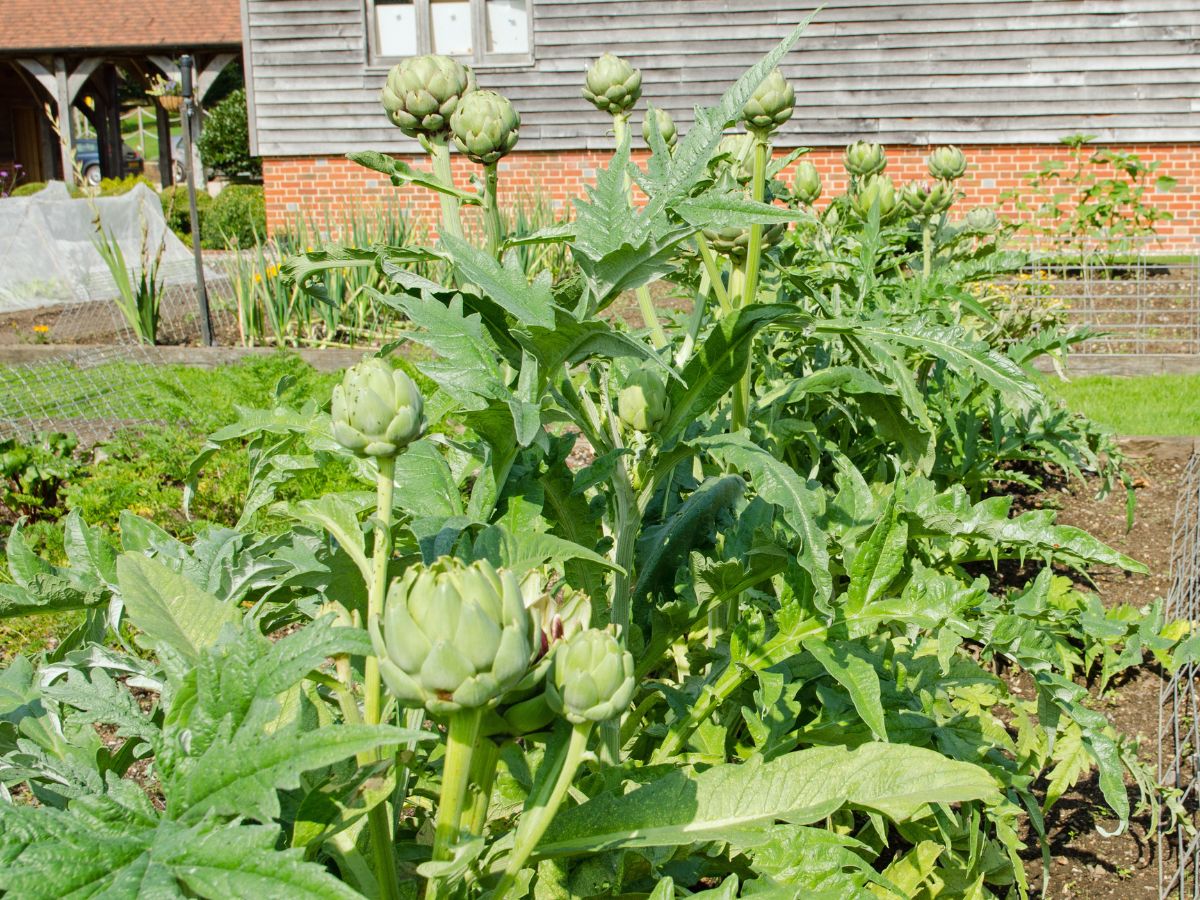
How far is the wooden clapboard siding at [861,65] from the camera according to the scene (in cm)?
1096

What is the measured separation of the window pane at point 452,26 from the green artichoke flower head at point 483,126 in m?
10.6

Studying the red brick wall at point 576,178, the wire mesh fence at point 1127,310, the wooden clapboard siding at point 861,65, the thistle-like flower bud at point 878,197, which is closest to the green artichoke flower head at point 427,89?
the thistle-like flower bud at point 878,197

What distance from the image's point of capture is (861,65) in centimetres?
1130

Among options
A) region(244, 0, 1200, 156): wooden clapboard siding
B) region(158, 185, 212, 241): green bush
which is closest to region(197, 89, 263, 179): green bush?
region(158, 185, 212, 241): green bush

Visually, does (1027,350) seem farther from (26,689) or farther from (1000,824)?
(26,689)

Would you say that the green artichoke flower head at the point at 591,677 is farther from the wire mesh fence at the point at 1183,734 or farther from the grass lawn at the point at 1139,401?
the grass lawn at the point at 1139,401

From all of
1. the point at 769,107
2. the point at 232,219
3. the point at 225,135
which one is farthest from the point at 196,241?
the point at 225,135

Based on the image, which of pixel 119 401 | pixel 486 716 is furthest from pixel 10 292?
pixel 486 716

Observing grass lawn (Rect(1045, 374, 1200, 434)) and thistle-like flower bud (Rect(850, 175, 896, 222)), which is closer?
thistle-like flower bud (Rect(850, 175, 896, 222))

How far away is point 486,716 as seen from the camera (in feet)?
3.42

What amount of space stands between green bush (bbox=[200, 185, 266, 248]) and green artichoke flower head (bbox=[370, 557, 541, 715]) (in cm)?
1398

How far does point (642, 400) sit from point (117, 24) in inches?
834

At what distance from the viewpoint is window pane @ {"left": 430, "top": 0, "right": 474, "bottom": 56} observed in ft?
38.2

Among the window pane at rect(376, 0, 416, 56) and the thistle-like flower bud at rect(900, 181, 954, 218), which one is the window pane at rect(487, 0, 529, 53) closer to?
the window pane at rect(376, 0, 416, 56)
